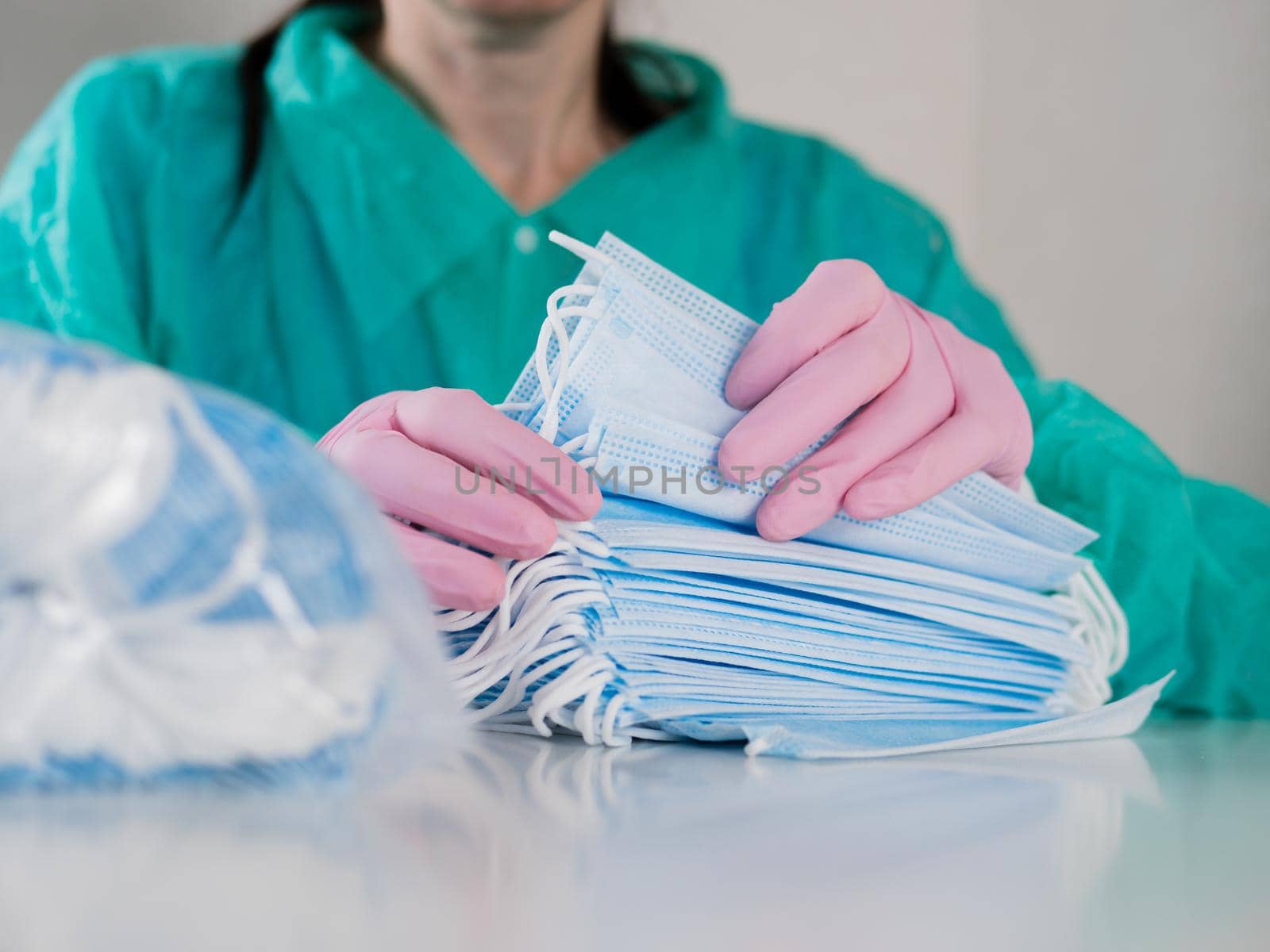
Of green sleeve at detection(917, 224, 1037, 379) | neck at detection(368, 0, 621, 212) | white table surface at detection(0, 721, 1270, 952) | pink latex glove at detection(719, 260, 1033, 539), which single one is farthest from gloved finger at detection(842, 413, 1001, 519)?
neck at detection(368, 0, 621, 212)

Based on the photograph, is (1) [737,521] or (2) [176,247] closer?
(1) [737,521]

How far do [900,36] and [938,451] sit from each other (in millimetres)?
1488

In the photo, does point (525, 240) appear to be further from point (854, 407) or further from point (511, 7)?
→ point (854, 407)

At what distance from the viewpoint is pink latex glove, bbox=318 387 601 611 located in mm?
387

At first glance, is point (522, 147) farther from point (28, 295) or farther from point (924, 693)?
point (924, 693)

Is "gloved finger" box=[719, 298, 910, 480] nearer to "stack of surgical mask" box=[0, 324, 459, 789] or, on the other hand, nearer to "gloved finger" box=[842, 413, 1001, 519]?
"gloved finger" box=[842, 413, 1001, 519]

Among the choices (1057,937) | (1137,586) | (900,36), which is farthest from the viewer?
(900,36)

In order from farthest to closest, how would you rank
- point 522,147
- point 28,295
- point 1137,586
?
1. point 522,147
2. point 28,295
3. point 1137,586

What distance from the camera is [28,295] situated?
0.79 m

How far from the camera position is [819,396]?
43 cm

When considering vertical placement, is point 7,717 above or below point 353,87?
below

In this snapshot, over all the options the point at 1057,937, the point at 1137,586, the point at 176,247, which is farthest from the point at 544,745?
the point at 176,247

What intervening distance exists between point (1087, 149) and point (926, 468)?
148 cm

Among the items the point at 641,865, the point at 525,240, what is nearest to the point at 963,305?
the point at 525,240
